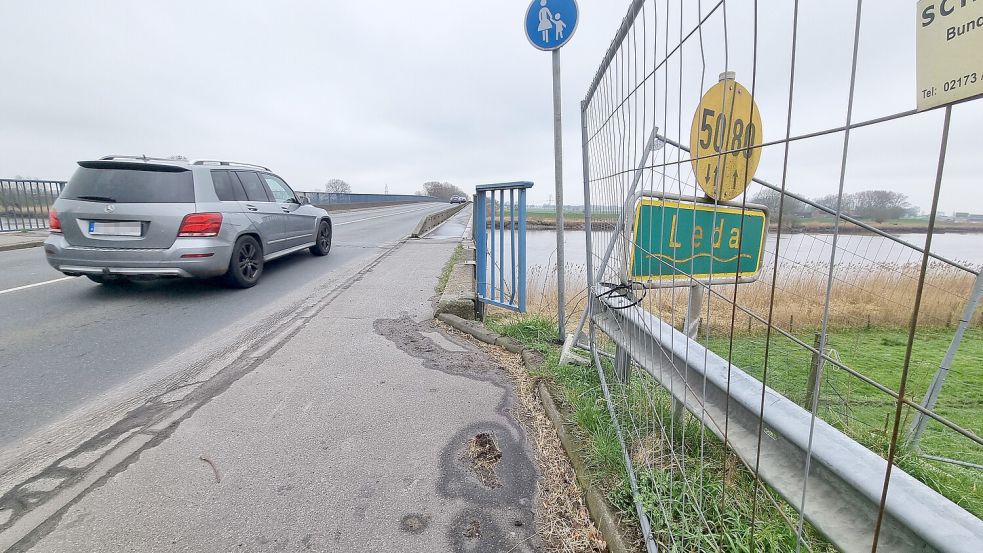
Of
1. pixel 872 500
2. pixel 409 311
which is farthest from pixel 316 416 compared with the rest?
pixel 872 500

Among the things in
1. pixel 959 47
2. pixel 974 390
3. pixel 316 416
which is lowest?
pixel 974 390

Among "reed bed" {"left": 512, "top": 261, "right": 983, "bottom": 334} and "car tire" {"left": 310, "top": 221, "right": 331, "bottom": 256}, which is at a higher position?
"car tire" {"left": 310, "top": 221, "right": 331, "bottom": 256}

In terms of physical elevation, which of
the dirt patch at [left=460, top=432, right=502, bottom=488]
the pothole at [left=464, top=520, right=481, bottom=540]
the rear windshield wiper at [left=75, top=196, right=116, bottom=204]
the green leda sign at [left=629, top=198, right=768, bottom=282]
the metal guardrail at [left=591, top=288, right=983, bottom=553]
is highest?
the rear windshield wiper at [left=75, top=196, right=116, bottom=204]

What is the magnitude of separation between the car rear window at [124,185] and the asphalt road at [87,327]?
117cm

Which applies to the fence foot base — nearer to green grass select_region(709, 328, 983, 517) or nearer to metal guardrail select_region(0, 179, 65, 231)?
green grass select_region(709, 328, 983, 517)

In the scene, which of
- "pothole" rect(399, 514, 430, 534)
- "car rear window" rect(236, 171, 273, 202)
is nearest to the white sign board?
"pothole" rect(399, 514, 430, 534)

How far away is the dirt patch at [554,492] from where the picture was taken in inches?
68.8

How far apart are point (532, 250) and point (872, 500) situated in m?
15.9

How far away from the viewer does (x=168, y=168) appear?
5.06m

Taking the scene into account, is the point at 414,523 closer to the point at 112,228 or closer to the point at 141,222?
the point at 141,222

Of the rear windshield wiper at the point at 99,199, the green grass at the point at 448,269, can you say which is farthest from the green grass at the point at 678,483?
the rear windshield wiper at the point at 99,199

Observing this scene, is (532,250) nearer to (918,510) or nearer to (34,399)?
(34,399)

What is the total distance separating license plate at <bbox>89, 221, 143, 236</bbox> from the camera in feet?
15.9

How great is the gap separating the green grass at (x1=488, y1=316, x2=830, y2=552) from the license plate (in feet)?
16.8
